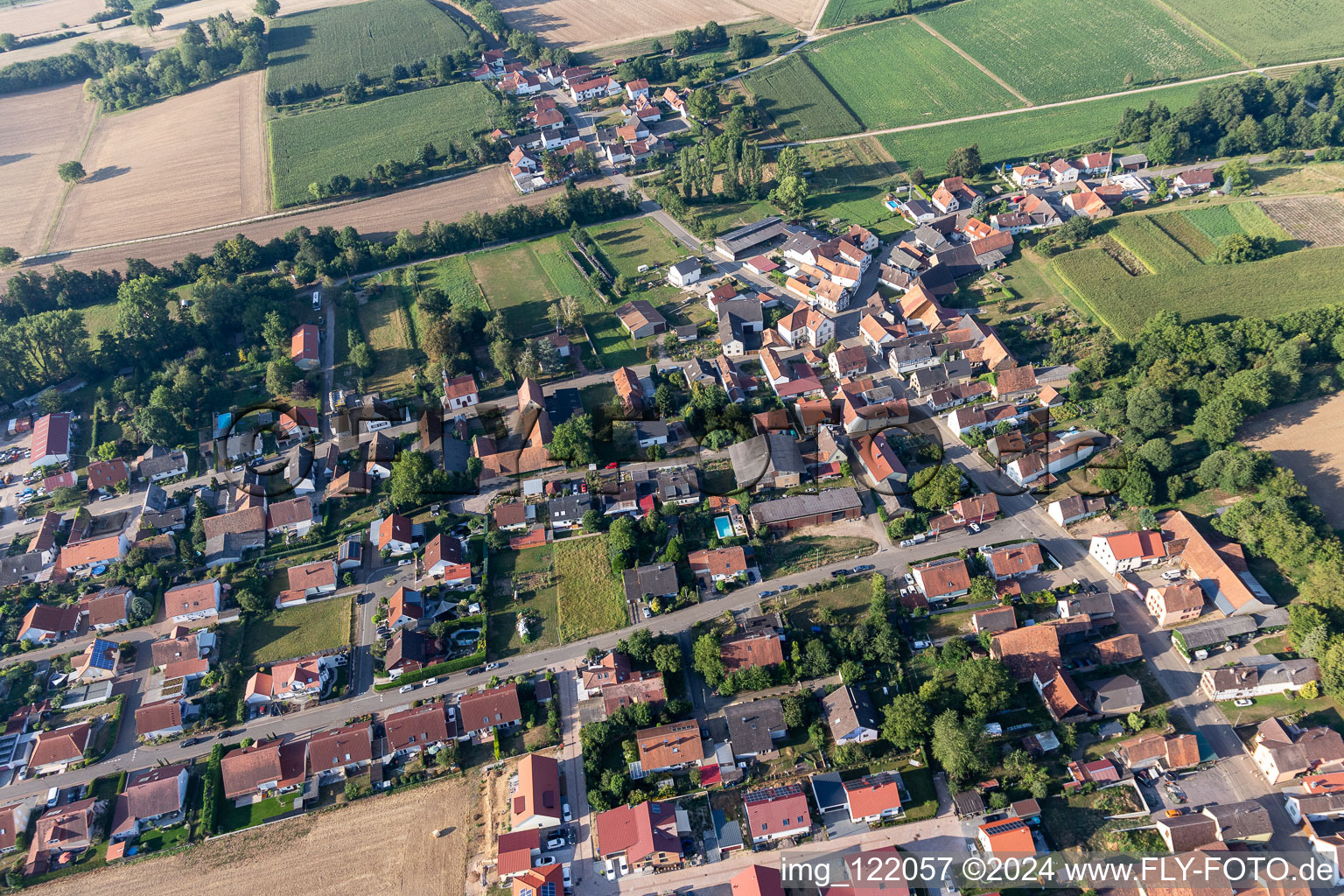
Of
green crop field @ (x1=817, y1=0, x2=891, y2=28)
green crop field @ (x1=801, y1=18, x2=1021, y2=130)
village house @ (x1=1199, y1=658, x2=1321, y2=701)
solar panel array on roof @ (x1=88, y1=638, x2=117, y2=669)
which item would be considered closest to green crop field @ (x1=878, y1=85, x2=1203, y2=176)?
green crop field @ (x1=801, y1=18, x2=1021, y2=130)

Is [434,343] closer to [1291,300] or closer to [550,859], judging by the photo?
[550,859]

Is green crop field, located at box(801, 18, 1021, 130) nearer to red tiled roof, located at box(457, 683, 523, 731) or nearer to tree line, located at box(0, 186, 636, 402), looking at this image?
tree line, located at box(0, 186, 636, 402)

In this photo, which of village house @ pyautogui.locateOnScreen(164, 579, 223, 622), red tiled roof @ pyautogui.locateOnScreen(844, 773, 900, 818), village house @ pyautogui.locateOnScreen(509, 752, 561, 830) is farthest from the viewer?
village house @ pyautogui.locateOnScreen(164, 579, 223, 622)

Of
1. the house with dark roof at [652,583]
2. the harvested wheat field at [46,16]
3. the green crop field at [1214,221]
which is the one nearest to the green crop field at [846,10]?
the green crop field at [1214,221]

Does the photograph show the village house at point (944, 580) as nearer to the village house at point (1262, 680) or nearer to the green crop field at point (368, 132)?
the village house at point (1262, 680)

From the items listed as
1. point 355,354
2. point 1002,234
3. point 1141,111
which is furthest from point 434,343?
point 1141,111
